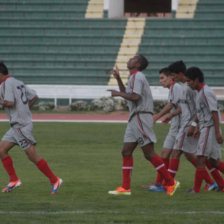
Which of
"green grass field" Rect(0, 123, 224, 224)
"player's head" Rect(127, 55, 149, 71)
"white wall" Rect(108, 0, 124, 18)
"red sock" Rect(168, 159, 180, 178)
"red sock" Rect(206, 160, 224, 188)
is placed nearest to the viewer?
"green grass field" Rect(0, 123, 224, 224)

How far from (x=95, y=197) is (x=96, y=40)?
24274 mm

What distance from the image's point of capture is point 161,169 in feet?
24.8

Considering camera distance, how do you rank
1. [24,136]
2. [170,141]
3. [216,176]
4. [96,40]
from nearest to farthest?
[24,136], [216,176], [170,141], [96,40]

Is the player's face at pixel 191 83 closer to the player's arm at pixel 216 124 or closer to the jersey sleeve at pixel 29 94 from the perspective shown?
the player's arm at pixel 216 124

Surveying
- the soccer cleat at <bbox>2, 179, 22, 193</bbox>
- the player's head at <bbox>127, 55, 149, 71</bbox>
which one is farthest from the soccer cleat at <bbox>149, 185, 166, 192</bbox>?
the soccer cleat at <bbox>2, 179, 22, 193</bbox>

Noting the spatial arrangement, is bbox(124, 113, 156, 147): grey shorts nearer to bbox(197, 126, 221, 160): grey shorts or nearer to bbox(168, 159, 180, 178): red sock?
bbox(197, 126, 221, 160): grey shorts

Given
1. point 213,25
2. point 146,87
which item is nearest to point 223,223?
point 146,87

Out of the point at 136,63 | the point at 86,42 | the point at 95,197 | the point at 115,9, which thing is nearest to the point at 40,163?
the point at 95,197

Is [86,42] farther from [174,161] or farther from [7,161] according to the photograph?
[7,161]

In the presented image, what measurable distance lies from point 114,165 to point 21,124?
364 cm

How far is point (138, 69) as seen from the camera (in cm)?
752

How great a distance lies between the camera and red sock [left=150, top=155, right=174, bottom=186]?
750 cm

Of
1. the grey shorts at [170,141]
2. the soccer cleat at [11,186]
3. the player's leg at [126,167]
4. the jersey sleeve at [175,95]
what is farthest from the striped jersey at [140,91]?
the soccer cleat at [11,186]

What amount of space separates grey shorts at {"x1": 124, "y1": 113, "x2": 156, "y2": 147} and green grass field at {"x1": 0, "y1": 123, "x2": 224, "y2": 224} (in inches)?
26.6
